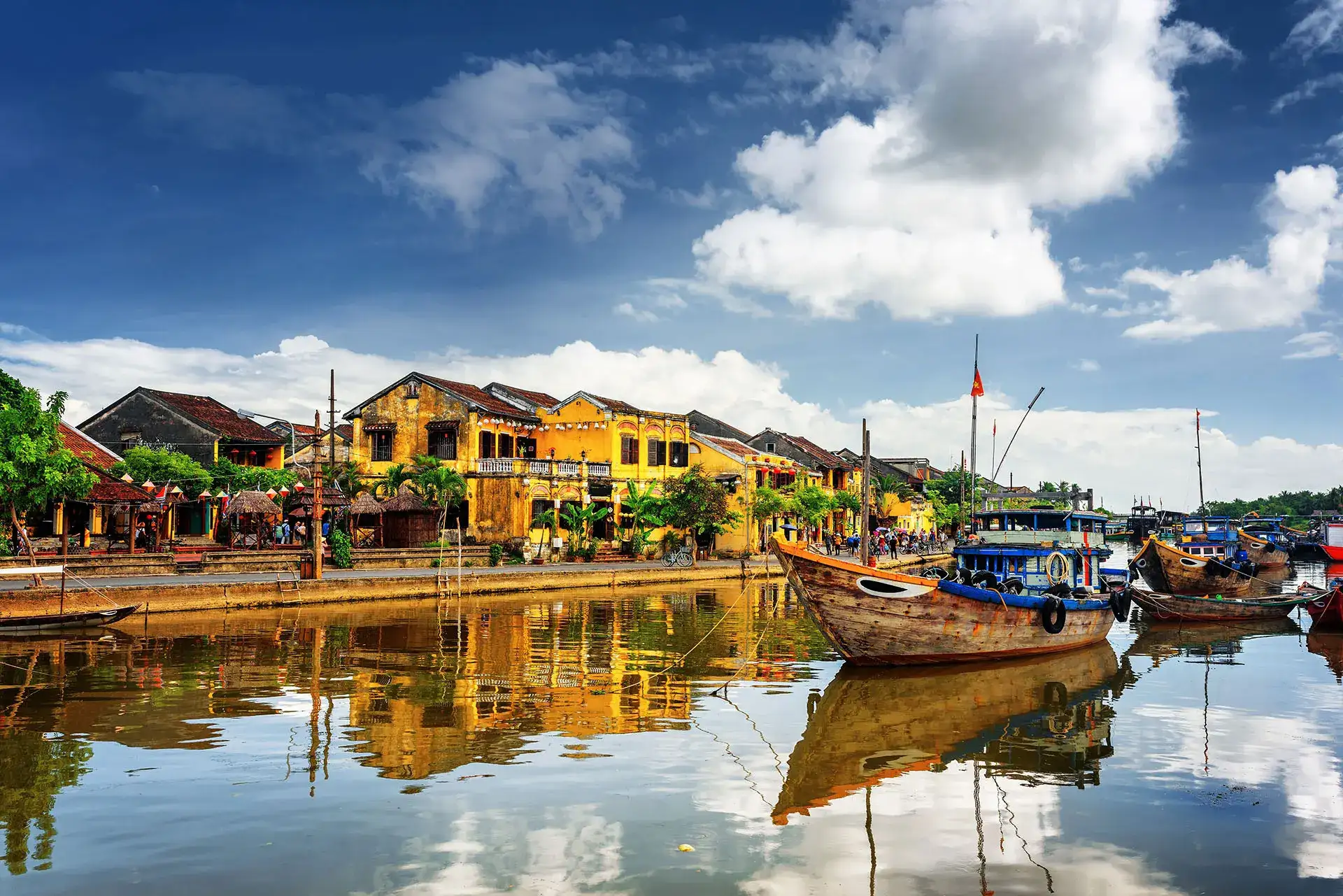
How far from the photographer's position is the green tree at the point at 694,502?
4731cm

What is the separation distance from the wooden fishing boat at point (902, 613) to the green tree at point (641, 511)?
92.5ft

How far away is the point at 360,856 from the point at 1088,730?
10956 mm

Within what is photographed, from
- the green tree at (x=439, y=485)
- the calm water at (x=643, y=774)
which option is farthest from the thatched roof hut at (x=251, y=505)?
the calm water at (x=643, y=774)

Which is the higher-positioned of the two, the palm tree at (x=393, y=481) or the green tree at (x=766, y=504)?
the palm tree at (x=393, y=481)

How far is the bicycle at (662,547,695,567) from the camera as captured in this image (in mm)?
44375

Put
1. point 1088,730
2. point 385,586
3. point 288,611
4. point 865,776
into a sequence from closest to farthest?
point 865,776, point 1088,730, point 288,611, point 385,586

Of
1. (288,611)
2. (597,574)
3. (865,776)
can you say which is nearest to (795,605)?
(597,574)

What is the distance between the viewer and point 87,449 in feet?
123

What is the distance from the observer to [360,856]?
8.71 meters

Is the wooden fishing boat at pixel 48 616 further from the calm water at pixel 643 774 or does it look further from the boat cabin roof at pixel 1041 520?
the boat cabin roof at pixel 1041 520

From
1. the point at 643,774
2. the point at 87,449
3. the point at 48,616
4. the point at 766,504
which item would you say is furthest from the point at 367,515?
the point at 643,774

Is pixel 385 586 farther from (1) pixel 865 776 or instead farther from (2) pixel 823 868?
(2) pixel 823 868

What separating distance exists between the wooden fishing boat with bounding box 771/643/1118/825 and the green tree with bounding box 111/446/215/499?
3105cm

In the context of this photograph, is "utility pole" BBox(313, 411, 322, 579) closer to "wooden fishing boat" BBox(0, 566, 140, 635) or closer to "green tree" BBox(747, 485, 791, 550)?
"wooden fishing boat" BBox(0, 566, 140, 635)
